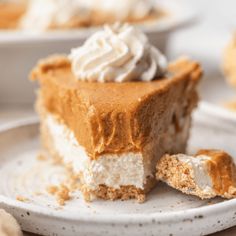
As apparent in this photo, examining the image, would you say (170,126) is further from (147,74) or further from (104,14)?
(104,14)

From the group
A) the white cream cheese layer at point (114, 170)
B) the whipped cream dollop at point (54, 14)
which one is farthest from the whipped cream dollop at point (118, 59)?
the whipped cream dollop at point (54, 14)

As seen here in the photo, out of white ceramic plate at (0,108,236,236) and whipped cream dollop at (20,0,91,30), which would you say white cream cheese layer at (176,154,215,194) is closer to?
white ceramic plate at (0,108,236,236)

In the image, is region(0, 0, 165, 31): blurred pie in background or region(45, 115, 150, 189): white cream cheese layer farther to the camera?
region(0, 0, 165, 31): blurred pie in background

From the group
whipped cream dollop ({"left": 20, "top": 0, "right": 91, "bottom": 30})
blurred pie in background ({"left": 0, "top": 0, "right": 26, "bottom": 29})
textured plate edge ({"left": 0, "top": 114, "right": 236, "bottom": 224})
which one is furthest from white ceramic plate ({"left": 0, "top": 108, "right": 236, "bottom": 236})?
blurred pie in background ({"left": 0, "top": 0, "right": 26, "bottom": 29})


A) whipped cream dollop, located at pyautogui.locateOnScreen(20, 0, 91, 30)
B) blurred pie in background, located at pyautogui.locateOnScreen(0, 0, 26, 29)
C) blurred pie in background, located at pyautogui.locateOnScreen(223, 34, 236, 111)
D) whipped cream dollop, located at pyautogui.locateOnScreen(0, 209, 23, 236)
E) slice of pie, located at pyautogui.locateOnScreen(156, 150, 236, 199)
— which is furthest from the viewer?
blurred pie in background, located at pyautogui.locateOnScreen(0, 0, 26, 29)

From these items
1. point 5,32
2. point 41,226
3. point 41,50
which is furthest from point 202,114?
point 41,226

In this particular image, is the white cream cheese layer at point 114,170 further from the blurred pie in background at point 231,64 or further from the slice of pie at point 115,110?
the blurred pie in background at point 231,64

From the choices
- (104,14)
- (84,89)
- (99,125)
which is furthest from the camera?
(104,14)

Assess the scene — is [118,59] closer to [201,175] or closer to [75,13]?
[201,175]
